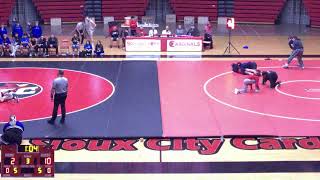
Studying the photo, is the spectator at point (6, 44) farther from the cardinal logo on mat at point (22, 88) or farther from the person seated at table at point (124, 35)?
the cardinal logo on mat at point (22, 88)

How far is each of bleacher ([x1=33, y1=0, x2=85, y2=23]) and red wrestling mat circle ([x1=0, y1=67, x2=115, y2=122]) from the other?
15790mm

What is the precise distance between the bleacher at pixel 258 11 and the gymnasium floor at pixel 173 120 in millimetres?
14078

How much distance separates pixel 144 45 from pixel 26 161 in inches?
723

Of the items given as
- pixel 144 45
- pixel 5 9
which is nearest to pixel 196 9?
pixel 144 45

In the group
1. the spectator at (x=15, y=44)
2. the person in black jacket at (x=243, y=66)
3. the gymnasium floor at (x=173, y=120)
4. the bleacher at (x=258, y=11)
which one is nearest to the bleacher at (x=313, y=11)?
the bleacher at (x=258, y=11)

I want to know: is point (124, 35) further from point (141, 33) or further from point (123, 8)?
point (123, 8)

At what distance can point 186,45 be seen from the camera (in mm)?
28422

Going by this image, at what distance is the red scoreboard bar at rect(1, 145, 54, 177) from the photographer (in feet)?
34.4

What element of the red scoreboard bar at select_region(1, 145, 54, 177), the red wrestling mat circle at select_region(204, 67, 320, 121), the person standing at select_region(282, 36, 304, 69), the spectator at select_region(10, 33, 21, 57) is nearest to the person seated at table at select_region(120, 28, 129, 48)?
the spectator at select_region(10, 33, 21, 57)

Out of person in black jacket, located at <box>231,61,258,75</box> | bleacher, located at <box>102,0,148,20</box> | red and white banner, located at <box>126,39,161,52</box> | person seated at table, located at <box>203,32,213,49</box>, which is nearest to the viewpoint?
person in black jacket, located at <box>231,61,258,75</box>

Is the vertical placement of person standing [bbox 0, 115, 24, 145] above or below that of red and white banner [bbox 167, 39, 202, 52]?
below

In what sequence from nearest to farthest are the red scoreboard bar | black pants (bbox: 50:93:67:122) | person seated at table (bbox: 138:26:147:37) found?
the red scoreboard bar < black pants (bbox: 50:93:67:122) < person seated at table (bbox: 138:26:147:37)

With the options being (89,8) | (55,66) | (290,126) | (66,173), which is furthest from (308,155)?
(89,8)

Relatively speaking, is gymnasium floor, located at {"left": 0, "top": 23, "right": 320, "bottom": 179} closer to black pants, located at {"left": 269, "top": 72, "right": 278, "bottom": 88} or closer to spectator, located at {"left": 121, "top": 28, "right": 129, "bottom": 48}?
black pants, located at {"left": 269, "top": 72, "right": 278, "bottom": 88}
